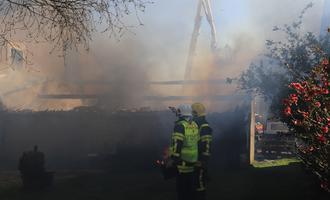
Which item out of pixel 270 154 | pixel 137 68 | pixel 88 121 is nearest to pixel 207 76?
pixel 137 68

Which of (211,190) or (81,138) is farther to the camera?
(81,138)

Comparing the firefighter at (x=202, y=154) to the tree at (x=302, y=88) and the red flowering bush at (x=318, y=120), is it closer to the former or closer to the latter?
the tree at (x=302, y=88)

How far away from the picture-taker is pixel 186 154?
21.7 feet

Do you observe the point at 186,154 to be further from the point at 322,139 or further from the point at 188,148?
the point at 322,139

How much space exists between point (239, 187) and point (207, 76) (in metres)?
16.7

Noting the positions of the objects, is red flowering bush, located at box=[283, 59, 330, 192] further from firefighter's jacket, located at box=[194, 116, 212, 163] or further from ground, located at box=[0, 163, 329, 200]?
ground, located at box=[0, 163, 329, 200]

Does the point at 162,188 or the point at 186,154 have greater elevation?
the point at 186,154

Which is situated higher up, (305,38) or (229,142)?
(305,38)

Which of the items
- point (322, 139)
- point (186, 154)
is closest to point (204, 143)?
point (186, 154)

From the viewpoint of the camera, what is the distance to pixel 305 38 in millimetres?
8344

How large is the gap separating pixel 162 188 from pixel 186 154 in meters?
3.61

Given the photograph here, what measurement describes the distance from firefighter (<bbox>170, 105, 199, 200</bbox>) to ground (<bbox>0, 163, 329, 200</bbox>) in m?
1.75

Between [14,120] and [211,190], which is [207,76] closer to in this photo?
[14,120]

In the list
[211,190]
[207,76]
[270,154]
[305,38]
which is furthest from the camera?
[207,76]
